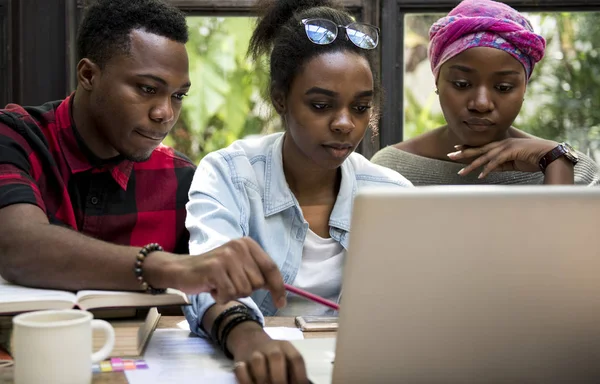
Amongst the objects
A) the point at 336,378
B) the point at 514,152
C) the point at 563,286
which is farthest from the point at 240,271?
the point at 514,152

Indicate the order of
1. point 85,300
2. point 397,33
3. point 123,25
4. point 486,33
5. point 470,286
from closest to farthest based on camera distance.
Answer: point 470,286 < point 85,300 < point 123,25 < point 486,33 < point 397,33

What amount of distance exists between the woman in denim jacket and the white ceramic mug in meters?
0.51

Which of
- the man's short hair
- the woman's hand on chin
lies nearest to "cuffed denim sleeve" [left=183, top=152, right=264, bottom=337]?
the man's short hair

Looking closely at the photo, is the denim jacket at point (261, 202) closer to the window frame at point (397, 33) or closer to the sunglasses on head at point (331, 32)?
the sunglasses on head at point (331, 32)

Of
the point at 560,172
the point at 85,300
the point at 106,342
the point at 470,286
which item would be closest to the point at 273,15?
the point at 560,172

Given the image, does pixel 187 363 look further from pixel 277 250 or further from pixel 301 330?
pixel 277 250

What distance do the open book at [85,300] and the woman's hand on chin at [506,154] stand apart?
0.96 metres

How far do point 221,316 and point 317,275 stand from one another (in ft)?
1.39

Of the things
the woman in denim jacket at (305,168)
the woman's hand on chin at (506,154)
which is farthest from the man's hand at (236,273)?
the woman's hand on chin at (506,154)

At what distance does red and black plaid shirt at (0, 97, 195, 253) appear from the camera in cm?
162

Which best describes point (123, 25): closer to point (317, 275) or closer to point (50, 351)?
point (317, 275)

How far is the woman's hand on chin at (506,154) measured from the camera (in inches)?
73.9

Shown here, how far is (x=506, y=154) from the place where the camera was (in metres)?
1.88

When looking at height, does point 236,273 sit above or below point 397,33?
below
